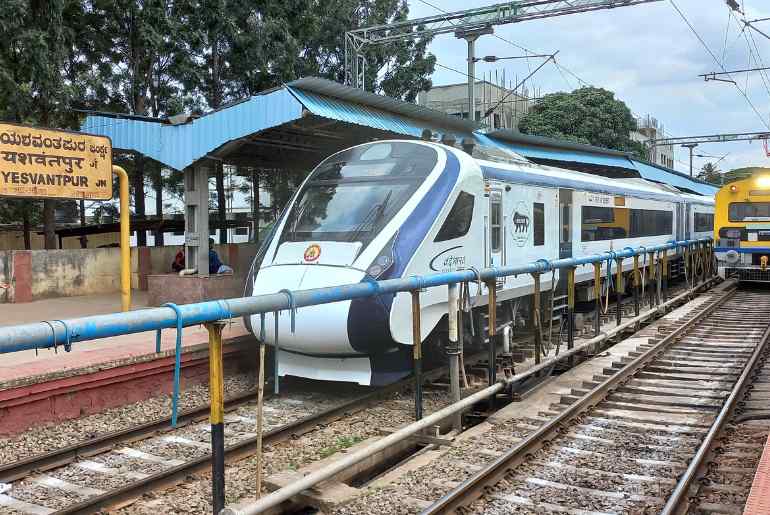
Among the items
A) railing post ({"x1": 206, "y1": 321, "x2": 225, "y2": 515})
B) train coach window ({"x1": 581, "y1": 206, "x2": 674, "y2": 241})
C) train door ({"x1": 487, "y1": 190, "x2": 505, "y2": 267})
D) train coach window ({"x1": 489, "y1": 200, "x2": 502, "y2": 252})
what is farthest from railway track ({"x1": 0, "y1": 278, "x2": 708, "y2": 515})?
train coach window ({"x1": 581, "y1": 206, "x2": 674, "y2": 241})

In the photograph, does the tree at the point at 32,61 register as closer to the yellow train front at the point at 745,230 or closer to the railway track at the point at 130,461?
the railway track at the point at 130,461

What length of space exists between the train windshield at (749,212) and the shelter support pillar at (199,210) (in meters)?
13.0

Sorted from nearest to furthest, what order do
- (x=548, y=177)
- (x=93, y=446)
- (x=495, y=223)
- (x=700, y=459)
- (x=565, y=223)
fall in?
1. (x=700, y=459)
2. (x=93, y=446)
3. (x=495, y=223)
4. (x=548, y=177)
5. (x=565, y=223)

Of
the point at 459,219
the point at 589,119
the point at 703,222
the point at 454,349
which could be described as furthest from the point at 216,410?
the point at 589,119

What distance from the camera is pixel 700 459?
5.56 meters

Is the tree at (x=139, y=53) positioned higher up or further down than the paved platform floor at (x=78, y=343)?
higher up

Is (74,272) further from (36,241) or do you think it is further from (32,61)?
(36,241)

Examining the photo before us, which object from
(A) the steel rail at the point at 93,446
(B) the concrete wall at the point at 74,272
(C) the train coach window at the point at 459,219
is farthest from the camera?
(B) the concrete wall at the point at 74,272

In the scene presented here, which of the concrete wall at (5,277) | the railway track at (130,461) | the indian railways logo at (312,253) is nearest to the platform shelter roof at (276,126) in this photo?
the concrete wall at (5,277)

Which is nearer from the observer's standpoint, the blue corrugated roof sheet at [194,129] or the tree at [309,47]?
the blue corrugated roof sheet at [194,129]

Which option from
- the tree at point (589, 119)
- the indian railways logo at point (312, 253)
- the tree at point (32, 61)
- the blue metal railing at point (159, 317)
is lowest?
the blue metal railing at point (159, 317)

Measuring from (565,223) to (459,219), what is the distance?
4.25 m

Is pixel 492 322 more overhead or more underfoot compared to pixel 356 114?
more underfoot

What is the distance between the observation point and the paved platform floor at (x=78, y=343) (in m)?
7.94
